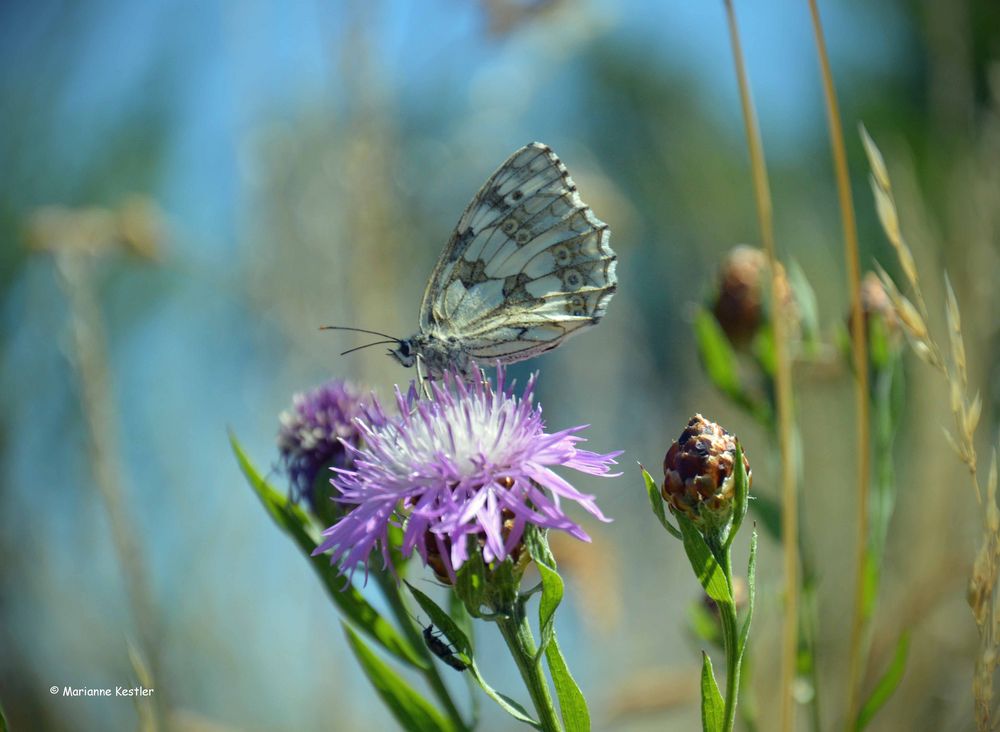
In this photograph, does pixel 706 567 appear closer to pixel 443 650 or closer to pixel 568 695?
pixel 568 695

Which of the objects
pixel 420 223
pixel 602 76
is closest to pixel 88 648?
pixel 420 223

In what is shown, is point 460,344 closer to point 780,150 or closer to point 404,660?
point 404,660

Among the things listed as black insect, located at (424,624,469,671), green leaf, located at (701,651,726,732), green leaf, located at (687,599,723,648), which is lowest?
green leaf, located at (687,599,723,648)

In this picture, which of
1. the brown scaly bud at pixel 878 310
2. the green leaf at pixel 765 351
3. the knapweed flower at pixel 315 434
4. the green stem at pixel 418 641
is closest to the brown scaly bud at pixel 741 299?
the green leaf at pixel 765 351

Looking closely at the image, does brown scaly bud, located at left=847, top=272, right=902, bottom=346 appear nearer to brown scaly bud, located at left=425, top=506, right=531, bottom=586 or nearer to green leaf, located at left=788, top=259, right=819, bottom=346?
green leaf, located at left=788, top=259, right=819, bottom=346

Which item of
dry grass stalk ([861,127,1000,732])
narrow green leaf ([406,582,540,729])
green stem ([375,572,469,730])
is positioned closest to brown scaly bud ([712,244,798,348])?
dry grass stalk ([861,127,1000,732])

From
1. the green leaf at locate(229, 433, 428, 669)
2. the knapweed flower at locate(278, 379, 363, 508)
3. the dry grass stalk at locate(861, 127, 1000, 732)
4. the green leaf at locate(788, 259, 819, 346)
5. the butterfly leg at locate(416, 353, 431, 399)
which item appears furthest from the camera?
the green leaf at locate(788, 259, 819, 346)

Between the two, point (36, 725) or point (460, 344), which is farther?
point (36, 725)
